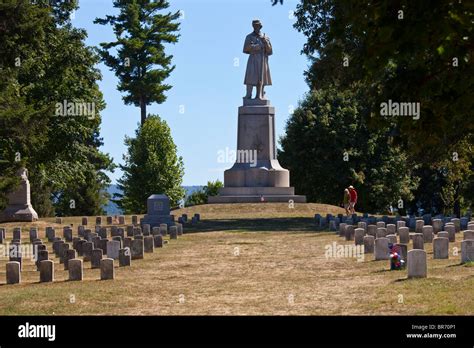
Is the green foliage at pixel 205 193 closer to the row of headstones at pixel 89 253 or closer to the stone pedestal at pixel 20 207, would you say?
the stone pedestal at pixel 20 207

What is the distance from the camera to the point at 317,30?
127 ft

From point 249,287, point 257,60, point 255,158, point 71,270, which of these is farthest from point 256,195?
point 249,287

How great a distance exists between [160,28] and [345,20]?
5856 centimetres

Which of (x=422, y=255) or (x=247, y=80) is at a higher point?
(x=247, y=80)

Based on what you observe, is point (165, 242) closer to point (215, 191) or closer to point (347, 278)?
point (347, 278)

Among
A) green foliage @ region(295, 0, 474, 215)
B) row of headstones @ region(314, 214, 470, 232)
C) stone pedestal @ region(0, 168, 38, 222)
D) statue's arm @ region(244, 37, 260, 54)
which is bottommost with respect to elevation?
row of headstones @ region(314, 214, 470, 232)

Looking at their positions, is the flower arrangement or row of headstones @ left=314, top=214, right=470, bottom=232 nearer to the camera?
the flower arrangement

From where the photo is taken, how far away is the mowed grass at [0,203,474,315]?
14.7m

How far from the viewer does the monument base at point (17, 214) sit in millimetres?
40625

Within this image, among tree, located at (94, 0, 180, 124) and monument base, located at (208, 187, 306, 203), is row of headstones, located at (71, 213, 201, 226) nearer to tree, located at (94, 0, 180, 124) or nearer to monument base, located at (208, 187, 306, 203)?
monument base, located at (208, 187, 306, 203)

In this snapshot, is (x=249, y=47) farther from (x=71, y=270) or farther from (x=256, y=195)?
(x=71, y=270)

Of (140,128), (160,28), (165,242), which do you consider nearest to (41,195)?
(140,128)

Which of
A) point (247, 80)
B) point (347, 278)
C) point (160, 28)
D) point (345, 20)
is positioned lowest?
point (347, 278)

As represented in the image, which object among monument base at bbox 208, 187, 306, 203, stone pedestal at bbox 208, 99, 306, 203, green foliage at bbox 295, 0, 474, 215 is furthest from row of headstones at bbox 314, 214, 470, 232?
green foliage at bbox 295, 0, 474, 215
